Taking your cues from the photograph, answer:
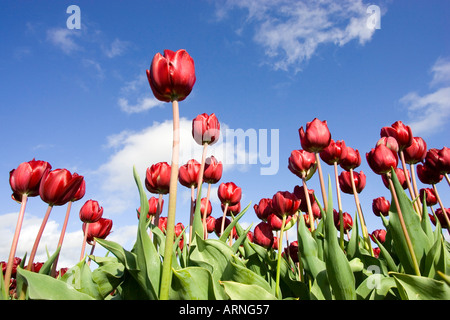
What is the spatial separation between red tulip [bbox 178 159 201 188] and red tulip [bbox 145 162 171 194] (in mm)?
269

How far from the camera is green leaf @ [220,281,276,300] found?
134 centimetres

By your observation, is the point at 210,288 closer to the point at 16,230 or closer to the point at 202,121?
the point at 16,230

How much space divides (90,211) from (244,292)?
6.69 feet

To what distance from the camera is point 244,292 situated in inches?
53.1

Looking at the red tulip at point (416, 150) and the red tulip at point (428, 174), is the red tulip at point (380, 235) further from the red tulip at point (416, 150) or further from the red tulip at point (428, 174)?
the red tulip at point (416, 150)

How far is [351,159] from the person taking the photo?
9.58ft

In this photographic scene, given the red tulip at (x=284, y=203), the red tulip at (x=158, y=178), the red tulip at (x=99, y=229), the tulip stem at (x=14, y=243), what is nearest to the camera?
the tulip stem at (x=14, y=243)

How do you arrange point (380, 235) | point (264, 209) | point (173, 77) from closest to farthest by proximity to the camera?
point (173, 77) < point (264, 209) < point (380, 235)

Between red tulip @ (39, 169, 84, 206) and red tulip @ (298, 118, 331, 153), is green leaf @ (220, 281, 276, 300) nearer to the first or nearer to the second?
red tulip @ (39, 169, 84, 206)

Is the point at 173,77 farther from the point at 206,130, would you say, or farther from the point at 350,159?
the point at 350,159

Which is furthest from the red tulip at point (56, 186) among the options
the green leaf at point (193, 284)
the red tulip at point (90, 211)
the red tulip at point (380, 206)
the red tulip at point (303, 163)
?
the red tulip at point (380, 206)

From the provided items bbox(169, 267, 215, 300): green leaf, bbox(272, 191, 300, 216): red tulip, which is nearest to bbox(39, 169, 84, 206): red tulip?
bbox(169, 267, 215, 300): green leaf

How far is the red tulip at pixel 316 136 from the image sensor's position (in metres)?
2.50

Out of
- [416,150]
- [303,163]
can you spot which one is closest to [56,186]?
[303,163]
